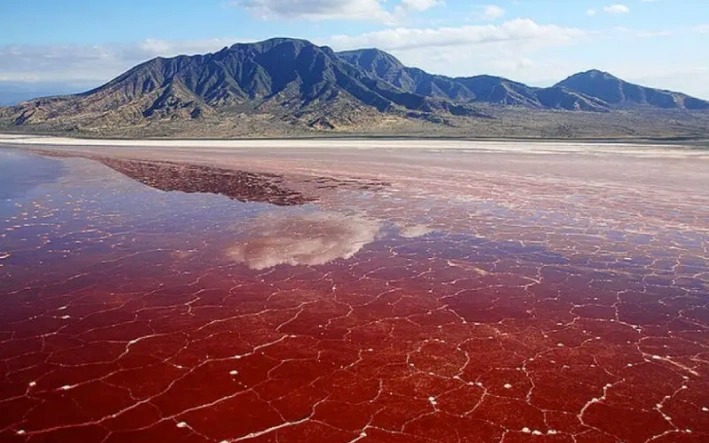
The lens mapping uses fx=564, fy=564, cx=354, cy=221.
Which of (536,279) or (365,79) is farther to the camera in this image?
(365,79)

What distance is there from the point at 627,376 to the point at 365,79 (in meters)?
116

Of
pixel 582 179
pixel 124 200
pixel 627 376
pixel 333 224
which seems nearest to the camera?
pixel 627 376

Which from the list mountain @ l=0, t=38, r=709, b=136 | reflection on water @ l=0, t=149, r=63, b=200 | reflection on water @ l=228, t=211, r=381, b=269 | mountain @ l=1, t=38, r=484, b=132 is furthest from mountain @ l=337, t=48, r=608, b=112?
reflection on water @ l=228, t=211, r=381, b=269

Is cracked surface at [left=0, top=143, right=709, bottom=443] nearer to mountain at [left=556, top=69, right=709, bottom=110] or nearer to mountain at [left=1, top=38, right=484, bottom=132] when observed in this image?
mountain at [left=1, top=38, right=484, bottom=132]

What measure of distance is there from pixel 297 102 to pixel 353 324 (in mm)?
96829

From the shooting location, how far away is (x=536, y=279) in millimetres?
9969

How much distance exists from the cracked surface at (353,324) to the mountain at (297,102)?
52.9 m

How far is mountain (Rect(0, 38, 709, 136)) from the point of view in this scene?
75.8m

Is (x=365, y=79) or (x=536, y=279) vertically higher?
(x=365, y=79)

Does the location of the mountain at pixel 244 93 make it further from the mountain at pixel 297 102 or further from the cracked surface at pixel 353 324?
the cracked surface at pixel 353 324

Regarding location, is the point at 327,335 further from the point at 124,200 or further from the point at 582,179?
the point at 582,179

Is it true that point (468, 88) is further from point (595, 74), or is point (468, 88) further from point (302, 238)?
point (302, 238)

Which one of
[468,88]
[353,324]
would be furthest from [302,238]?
[468,88]

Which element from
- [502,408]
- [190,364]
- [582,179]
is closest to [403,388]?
[502,408]
